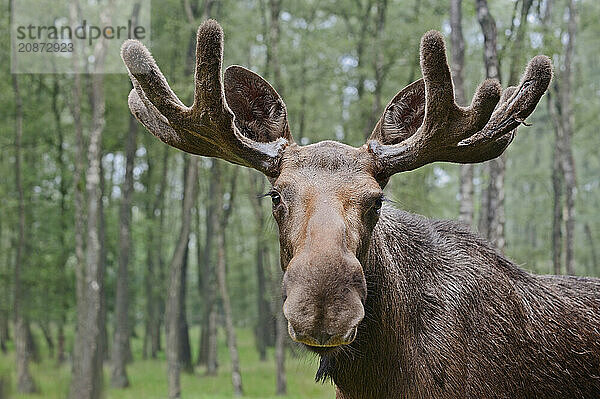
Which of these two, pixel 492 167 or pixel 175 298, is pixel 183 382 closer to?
pixel 175 298

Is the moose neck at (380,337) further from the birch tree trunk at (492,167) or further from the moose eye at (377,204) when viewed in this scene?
the birch tree trunk at (492,167)

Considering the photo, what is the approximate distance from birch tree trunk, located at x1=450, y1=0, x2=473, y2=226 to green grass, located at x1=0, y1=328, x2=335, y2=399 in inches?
331

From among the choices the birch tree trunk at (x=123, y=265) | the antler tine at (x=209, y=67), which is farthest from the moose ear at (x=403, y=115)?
the birch tree trunk at (x=123, y=265)

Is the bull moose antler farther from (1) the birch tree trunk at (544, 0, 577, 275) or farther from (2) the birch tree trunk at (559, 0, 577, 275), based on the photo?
(1) the birch tree trunk at (544, 0, 577, 275)

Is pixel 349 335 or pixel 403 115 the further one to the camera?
pixel 403 115

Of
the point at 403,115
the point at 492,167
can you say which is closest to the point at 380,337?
the point at 403,115

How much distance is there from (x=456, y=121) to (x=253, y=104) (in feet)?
4.53

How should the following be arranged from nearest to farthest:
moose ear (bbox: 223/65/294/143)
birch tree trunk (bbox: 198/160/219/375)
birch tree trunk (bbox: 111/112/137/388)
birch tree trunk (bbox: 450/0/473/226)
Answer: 1. moose ear (bbox: 223/65/294/143)
2. birch tree trunk (bbox: 450/0/473/226)
3. birch tree trunk (bbox: 111/112/137/388)
4. birch tree trunk (bbox: 198/160/219/375)

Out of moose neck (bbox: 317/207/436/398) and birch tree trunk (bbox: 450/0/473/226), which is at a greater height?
birch tree trunk (bbox: 450/0/473/226)

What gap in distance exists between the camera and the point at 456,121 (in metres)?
3.87

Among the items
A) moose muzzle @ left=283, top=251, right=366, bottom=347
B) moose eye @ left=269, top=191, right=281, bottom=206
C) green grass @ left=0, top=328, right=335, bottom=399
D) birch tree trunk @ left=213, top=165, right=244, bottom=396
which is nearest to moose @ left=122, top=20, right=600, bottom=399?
moose eye @ left=269, top=191, right=281, bottom=206

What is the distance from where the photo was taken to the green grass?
2236cm

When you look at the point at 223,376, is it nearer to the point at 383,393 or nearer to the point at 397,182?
the point at 397,182

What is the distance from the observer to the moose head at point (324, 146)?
3012 millimetres
